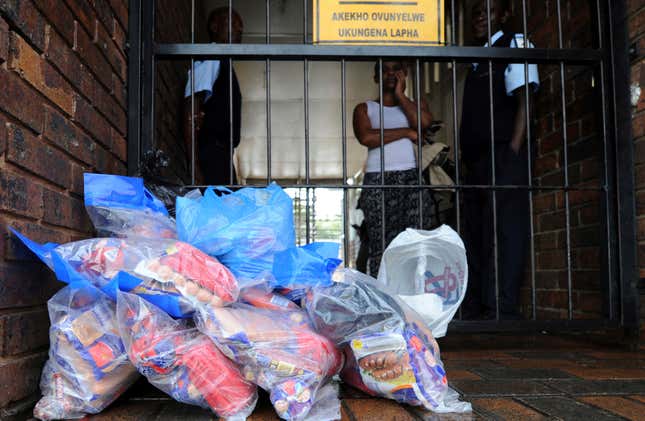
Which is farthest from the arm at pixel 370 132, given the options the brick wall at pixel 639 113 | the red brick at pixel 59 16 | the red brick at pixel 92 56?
the red brick at pixel 59 16

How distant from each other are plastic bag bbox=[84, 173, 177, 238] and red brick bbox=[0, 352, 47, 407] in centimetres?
41

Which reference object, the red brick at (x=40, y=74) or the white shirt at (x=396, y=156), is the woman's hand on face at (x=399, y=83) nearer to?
the white shirt at (x=396, y=156)

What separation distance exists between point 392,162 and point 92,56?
72.3 inches

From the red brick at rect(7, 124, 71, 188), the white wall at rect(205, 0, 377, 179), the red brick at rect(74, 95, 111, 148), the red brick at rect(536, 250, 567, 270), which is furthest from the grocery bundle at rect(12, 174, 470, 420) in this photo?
the white wall at rect(205, 0, 377, 179)

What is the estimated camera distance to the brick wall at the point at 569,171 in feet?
9.55

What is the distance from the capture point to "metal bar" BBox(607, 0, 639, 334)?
2496 mm

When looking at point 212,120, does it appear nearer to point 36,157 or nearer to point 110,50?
point 110,50

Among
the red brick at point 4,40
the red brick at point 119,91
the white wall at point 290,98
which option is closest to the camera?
the red brick at point 4,40

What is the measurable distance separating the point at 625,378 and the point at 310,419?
3.92 ft

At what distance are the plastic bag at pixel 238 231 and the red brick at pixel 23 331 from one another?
434 millimetres

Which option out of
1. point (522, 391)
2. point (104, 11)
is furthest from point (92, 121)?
point (522, 391)

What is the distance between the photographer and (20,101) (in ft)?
4.52

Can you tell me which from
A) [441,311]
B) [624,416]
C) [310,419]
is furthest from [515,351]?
[310,419]

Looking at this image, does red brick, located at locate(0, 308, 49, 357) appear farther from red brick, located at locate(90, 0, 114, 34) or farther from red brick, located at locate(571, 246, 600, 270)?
red brick, located at locate(571, 246, 600, 270)
